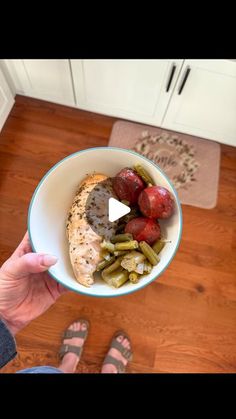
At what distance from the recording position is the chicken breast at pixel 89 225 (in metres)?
0.70

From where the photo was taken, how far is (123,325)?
3.95 feet

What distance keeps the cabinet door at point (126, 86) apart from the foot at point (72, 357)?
42.2 inches

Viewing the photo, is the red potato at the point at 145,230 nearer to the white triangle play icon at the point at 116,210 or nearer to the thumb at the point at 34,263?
the white triangle play icon at the point at 116,210

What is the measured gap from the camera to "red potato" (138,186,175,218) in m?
0.67

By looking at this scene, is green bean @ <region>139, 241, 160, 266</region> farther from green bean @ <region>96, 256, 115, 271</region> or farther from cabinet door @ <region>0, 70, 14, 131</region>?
cabinet door @ <region>0, 70, 14, 131</region>

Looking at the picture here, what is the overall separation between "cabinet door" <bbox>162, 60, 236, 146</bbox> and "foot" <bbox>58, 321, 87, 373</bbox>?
3.57 feet

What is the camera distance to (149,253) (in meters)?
0.68

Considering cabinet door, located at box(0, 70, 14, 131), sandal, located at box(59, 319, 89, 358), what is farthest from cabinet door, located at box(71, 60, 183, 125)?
sandal, located at box(59, 319, 89, 358)

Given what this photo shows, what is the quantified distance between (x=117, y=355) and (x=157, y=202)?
2.51 feet

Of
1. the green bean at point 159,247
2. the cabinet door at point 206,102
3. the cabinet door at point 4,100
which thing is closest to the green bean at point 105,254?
the green bean at point 159,247
